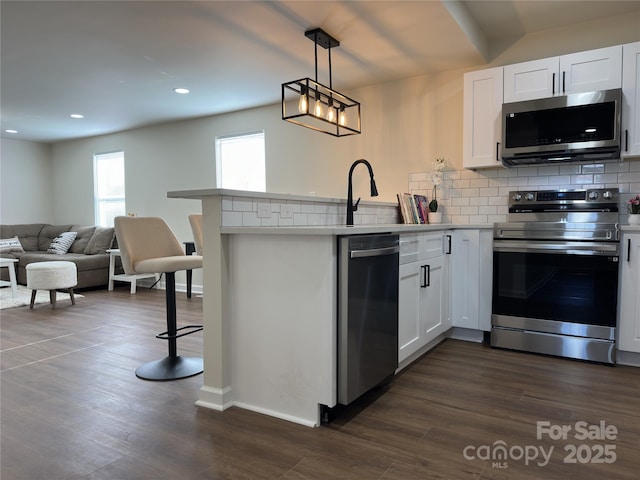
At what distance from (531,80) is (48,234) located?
24.6ft

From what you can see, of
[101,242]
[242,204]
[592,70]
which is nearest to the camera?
[242,204]

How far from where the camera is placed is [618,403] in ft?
7.32

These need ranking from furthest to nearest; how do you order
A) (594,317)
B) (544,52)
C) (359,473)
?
(544,52) → (594,317) → (359,473)

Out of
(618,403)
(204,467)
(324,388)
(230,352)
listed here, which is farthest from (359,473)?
(618,403)

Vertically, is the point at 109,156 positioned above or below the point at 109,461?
above

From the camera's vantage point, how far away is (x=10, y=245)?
659 centimetres

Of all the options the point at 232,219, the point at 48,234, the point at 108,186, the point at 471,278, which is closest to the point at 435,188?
the point at 471,278

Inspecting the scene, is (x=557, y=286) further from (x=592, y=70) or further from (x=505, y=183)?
(x=592, y=70)

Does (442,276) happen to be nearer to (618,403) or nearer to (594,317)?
(594,317)

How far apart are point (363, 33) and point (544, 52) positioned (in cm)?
159

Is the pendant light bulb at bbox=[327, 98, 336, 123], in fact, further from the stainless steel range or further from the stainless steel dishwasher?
the stainless steel range

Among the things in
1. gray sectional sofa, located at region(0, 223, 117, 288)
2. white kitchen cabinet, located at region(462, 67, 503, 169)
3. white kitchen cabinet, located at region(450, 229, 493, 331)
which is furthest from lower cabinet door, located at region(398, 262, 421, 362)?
gray sectional sofa, located at region(0, 223, 117, 288)

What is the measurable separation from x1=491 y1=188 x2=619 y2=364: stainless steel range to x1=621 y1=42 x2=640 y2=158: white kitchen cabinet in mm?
363

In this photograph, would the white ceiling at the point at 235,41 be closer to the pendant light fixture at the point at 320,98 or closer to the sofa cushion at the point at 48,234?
the pendant light fixture at the point at 320,98
